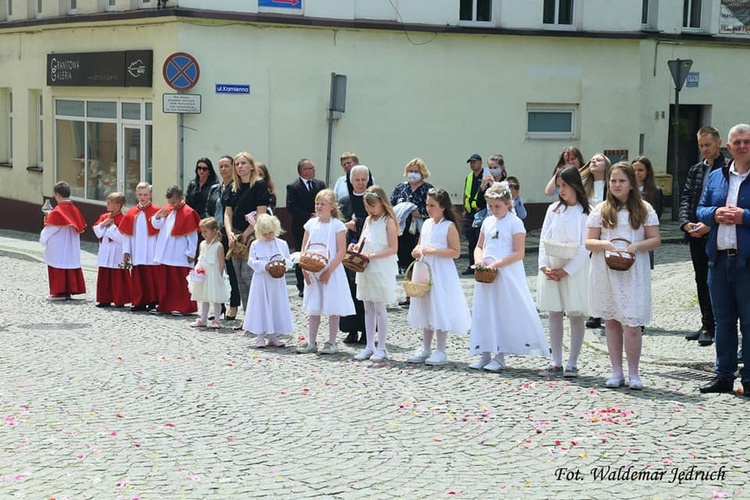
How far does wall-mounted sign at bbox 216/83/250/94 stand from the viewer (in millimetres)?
22594

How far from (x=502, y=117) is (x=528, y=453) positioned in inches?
714

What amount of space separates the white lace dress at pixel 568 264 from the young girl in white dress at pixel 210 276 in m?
4.64

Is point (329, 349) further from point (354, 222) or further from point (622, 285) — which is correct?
point (622, 285)

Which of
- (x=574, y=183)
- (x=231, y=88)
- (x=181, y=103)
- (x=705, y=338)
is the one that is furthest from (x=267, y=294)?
(x=231, y=88)

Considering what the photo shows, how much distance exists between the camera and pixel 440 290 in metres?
11.7

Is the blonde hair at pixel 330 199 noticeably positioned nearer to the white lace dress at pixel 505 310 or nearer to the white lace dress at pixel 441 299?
the white lace dress at pixel 441 299

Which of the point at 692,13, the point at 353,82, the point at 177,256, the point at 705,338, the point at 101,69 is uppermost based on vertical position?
the point at 692,13

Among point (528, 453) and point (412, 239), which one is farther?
point (412, 239)

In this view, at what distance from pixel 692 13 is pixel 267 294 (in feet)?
64.9

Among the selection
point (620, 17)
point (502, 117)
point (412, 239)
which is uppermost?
point (620, 17)

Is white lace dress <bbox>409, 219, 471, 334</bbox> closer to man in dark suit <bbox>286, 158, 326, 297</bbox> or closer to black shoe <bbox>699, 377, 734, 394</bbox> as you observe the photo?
black shoe <bbox>699, 377, 734, 394</bbox>

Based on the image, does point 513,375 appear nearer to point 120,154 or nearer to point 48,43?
point 120,154

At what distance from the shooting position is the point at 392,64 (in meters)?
24.4

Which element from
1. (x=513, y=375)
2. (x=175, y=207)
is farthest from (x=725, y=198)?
(x=175, y=207)
